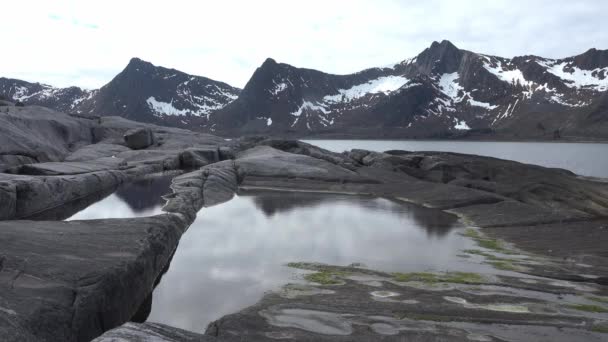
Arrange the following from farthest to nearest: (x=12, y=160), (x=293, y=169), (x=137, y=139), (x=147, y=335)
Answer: (x=137, y=139) < (x=293, y=169) < (x=12, y=160) < (x=147, y=335)

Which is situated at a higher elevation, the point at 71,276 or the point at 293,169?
the point at 293,169

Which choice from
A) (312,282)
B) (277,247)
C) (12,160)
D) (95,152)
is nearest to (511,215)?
(277,247)

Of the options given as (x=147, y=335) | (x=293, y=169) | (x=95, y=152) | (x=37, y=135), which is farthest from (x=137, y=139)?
(x=147, y=335)

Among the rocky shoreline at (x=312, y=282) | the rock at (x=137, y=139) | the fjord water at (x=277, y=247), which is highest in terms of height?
the rock at (x=137, y=139)

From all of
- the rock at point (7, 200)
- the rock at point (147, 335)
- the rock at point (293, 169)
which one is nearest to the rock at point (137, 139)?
the rock at point (293, 169)

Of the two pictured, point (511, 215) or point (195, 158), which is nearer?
point (511, 215)

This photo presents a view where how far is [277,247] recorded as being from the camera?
88.0 feet

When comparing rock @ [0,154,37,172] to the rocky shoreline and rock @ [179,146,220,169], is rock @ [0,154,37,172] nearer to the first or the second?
the rocky shoreline

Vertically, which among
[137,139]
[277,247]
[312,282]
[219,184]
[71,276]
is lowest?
[277,247]

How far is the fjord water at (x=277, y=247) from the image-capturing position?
1867cm

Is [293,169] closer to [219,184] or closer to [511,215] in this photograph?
[219,184]

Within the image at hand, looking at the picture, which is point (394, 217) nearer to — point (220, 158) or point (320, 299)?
point (320, 299)

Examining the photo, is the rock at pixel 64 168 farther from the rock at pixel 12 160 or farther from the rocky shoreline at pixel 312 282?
the rock at pixel 12 160

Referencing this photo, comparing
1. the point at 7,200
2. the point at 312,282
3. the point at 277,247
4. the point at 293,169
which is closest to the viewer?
the point at 312,282
